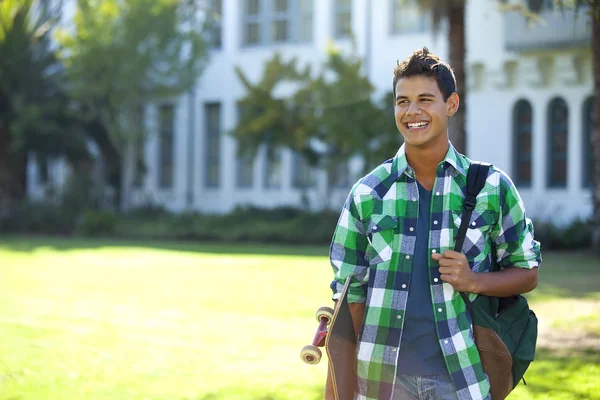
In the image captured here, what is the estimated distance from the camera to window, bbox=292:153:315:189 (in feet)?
113

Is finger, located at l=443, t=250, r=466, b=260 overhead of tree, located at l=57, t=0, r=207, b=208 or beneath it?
beneath

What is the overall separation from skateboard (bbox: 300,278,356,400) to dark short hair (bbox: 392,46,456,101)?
2.51 ft

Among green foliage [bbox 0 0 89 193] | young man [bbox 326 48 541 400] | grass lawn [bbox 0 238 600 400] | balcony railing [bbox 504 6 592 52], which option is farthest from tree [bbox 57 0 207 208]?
young man [bbox 326 48 541 400]

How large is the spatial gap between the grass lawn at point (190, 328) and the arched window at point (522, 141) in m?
8.18

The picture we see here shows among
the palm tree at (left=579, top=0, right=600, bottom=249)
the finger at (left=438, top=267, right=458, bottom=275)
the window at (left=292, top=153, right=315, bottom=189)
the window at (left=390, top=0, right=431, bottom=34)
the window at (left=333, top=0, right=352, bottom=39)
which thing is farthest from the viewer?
the window at (left=292, top=153, right=315, bottom=189)

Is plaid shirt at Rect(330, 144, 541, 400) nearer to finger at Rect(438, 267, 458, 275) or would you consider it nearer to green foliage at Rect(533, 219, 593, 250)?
finger at Rect(438, 267, 458, 275)

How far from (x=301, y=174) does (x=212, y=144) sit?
4.85 m

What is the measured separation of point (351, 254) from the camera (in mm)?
3434

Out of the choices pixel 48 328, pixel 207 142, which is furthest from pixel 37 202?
pixel 48 328

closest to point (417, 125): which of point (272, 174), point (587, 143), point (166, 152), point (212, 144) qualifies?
point (587, 143)

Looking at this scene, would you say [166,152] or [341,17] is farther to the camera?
[166,152]

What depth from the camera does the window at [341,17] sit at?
33375mm

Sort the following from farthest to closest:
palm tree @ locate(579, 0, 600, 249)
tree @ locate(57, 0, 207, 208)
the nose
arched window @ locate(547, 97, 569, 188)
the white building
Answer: tree @ locate(57, 0, 207, 208) → arched window @ locate(547, 97, 569, 188) → the white building → palm tree @ locate(579, 0, 600, 249) → the nose

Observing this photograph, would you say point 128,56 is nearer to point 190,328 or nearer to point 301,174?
point 301,174
